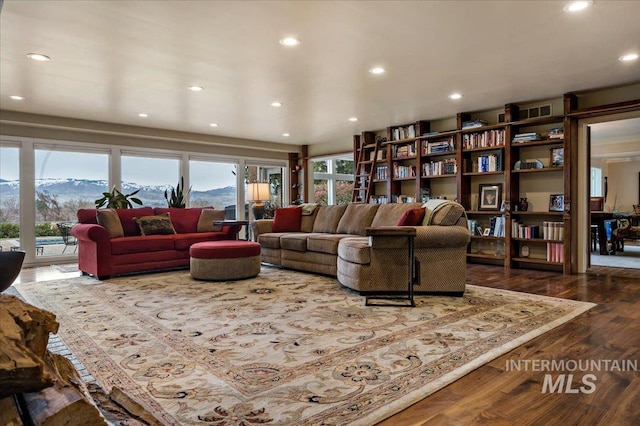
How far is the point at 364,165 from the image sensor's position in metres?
7.79

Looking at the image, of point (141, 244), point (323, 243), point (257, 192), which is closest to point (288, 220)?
point (257, 192)

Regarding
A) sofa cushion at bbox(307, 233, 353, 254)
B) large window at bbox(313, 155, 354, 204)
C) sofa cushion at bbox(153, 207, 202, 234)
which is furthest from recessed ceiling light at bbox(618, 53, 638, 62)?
large window at bbox(313, 155, 354, 204)

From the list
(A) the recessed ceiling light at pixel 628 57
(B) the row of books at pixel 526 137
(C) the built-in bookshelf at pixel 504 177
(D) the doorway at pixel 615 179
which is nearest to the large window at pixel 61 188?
(C) the built-in bookshelf at pixel 504 177

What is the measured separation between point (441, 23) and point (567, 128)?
9.91 ft

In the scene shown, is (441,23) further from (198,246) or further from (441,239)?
(198,246)

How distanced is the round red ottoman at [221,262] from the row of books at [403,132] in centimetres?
375

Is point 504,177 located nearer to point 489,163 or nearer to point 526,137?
point 489,163

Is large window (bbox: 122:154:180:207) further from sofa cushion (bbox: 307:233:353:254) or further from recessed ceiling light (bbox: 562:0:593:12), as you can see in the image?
recessed ceiling light (bbox: 562:0:593:12)

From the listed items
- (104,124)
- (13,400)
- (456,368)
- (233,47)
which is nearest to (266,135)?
(104,124)

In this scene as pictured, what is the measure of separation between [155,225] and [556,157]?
556 cm

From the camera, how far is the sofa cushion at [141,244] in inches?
189

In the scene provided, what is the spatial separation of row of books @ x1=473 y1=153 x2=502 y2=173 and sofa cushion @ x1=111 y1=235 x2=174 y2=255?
464cm

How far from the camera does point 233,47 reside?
3.58 m

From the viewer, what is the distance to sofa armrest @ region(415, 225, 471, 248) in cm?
360
